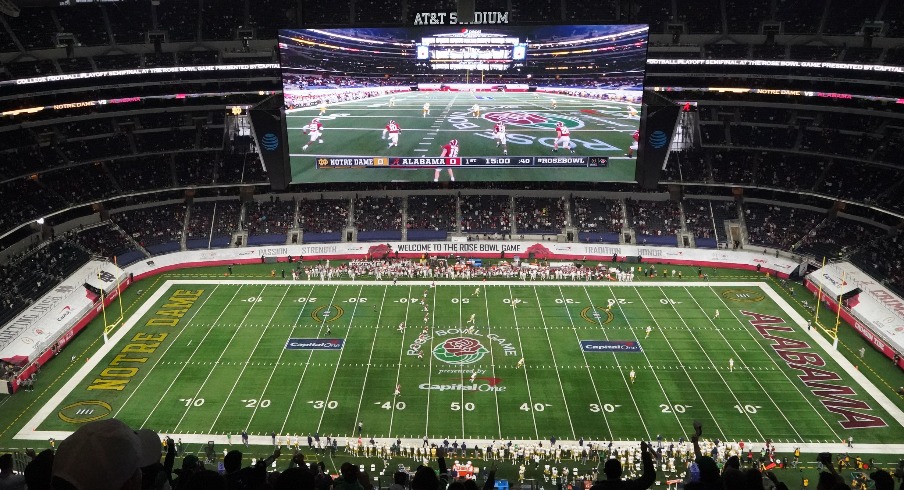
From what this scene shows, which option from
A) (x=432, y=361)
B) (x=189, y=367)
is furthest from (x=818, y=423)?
(x=189, y=367)

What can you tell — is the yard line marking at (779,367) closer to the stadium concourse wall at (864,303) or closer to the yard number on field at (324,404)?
the stadium concourse wall at (864,303)

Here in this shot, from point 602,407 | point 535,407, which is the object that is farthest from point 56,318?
point 602,407

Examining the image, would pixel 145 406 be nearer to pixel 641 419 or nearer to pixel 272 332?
pixel 272 332

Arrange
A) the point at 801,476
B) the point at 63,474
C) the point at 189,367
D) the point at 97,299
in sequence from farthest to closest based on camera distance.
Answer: the point at 97,299 → the point at 189,367 → the point at 801,476 → the point at 63,474

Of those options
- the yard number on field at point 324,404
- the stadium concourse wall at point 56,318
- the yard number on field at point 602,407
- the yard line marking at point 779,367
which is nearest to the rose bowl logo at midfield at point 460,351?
the yard number on field at point 324,404

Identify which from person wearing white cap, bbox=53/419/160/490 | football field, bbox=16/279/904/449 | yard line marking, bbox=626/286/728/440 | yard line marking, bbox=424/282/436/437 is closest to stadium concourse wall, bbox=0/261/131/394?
football field, bbox=16/279/904/449

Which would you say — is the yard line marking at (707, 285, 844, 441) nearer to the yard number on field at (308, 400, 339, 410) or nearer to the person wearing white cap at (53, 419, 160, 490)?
the yard number on field at (308, 400, 339, 410)

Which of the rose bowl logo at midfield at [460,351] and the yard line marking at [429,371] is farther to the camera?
the rose bowl logo at midfield at [460,351]
